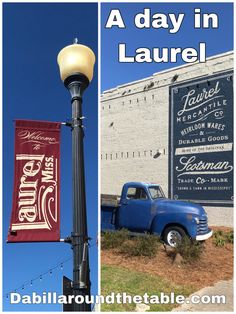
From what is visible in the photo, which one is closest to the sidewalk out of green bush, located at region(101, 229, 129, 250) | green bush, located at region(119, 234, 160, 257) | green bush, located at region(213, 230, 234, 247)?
green bush, located at region(213, 230, 234, 247)

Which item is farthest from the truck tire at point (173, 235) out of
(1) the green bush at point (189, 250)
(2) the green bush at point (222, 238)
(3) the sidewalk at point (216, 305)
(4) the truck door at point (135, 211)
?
(3) the sidewalk at point (216, 305)

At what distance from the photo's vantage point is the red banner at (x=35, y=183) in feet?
16.0

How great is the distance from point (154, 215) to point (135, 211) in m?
0.48

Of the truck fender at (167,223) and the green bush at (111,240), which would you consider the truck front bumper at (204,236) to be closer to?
the truck fender at (167,223)

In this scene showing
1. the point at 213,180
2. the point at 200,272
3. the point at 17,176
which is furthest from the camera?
the point at 213,180

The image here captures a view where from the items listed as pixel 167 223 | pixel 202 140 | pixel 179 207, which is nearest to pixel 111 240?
pixel 167 223

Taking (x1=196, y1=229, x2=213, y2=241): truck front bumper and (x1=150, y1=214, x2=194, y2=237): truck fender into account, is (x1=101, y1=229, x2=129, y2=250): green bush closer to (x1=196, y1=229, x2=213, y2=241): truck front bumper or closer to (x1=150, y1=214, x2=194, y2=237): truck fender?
(x1=150, y1=214, x2=194, y2=237): truck fender

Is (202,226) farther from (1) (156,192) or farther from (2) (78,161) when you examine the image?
(2) (78,161)

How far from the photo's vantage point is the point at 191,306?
7.59 m

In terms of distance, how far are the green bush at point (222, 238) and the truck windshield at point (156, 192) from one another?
5.18 ft

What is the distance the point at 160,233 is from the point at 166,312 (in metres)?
1.90

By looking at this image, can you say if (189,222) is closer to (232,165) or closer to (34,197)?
(232,165)

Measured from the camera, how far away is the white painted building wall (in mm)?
9194

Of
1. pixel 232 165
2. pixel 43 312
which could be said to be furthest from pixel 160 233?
pixel 43 312
